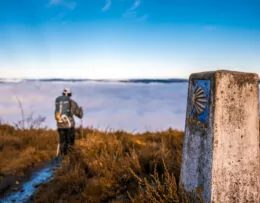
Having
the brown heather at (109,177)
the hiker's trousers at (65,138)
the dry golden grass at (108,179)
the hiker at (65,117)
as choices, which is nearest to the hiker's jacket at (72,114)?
the hiker at (65,117)

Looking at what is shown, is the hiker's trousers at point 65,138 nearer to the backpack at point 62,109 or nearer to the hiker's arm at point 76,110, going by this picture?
the backpack at point 62,109

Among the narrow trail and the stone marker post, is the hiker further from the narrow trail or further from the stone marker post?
the stone marker post

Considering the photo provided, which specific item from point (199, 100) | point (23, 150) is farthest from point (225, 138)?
point (23, 150)

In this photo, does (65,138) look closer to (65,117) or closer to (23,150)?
(65,117)

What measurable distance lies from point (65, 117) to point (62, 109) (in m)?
0.23

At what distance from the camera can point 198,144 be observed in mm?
2871

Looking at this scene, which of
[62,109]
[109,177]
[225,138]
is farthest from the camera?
[62,109]

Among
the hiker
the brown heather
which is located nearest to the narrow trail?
the brown heather

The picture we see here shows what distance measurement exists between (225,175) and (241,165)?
247 mm

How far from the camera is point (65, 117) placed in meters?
6.88

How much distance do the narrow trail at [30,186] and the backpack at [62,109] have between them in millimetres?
1202

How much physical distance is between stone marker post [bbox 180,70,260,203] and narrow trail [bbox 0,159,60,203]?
3.35 metres

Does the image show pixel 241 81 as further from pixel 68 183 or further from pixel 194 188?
pixel 68 183

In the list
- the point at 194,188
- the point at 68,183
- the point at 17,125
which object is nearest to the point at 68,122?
the point at 68,183
